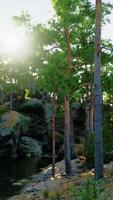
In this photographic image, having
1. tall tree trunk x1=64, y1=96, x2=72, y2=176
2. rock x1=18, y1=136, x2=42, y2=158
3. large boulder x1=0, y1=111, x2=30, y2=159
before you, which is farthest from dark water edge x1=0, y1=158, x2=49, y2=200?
rock x1=18, y1=136, x2=42, y2=158

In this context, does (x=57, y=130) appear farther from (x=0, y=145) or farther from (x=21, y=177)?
(x=21, y=177)

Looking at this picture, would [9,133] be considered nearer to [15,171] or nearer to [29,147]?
[29,147]

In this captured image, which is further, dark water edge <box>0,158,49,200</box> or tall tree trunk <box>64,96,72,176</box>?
tall tree trunk <box>64,96,72,176</box>

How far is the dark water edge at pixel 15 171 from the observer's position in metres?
25.3

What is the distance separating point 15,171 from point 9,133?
38.7 feet

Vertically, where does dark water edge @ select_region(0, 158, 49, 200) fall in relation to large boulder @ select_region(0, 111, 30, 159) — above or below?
below

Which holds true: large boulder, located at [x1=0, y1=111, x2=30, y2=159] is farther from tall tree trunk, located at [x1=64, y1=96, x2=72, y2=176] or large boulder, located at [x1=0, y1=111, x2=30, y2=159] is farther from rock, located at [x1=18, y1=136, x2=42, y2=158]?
tall tree trunk, located at [x1=64, y1=96, x2=72, y2=176]

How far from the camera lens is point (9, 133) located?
4688cm

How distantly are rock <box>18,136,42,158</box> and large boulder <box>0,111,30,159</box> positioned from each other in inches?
66.4

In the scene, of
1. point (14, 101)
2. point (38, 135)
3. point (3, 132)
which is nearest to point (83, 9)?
point (3, 132)

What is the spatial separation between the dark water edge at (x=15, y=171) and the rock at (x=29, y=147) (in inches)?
173

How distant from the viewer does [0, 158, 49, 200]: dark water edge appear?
83.0 feet

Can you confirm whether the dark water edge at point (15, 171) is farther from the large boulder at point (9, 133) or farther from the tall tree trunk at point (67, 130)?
the tall tree trunk at point (67, 130)

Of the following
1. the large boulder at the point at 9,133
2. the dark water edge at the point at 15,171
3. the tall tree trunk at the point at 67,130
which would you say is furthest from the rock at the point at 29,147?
the tall tree trunk at the point at 67,130
